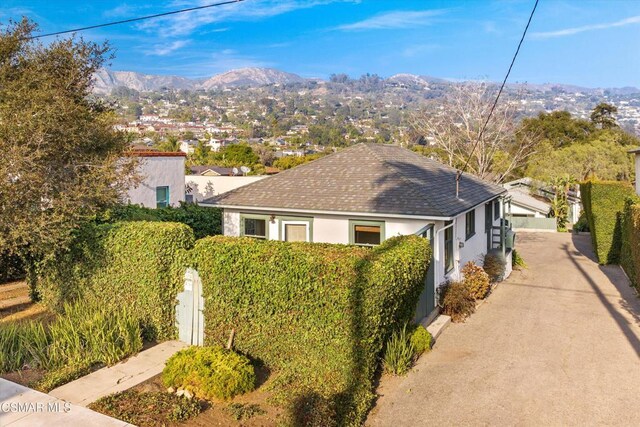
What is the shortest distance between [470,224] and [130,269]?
1010 cm

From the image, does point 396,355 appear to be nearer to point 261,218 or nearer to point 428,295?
point 428,295

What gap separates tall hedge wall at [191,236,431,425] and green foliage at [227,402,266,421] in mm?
469

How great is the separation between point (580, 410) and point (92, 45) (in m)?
14.1

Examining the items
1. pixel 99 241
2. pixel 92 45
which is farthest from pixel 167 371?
pixel 92 45

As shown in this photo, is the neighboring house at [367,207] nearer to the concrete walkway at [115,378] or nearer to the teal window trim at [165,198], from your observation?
the concrete walkway at [115,378]

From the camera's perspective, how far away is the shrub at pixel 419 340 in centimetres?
886

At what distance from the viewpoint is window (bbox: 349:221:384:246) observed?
1220 centimetres

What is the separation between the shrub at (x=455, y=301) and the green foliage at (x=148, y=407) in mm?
7034

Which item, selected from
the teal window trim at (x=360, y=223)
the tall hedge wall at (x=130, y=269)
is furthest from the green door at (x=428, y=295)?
the tall hedge wall at (x=130, y=269)

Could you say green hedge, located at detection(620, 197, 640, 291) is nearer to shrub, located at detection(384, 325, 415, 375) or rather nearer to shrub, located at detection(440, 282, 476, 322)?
shrub, located at detection(440, 282, 476, 322)

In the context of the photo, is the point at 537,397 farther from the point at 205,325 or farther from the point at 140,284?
the point at 140,284

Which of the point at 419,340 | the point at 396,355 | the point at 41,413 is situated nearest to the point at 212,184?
the point at 419,340

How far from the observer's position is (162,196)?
80.8ft

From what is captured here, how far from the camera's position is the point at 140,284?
8867 millimetres
